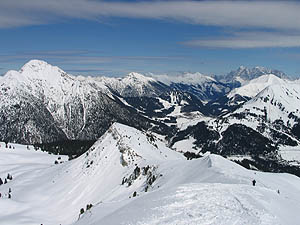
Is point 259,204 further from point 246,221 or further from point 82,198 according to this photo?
point 82,198

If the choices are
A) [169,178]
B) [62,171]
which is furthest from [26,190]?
[169,178]

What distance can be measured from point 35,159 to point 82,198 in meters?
90.6

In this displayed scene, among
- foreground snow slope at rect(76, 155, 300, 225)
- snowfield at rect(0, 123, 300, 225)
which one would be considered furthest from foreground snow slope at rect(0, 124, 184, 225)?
foreground snow slope at rect(76, 155, 300, 225)

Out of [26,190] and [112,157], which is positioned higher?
[112,157]

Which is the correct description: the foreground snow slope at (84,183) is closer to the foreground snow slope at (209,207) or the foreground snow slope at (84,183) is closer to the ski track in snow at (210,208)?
the foreground snow slope at (209,207)

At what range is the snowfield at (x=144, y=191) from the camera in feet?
81.9

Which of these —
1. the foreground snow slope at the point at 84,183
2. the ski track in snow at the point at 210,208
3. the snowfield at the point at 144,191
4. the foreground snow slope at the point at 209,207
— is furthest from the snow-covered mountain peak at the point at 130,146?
the ski track in snow at the point at 210,208

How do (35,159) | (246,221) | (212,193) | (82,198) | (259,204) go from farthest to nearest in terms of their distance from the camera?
1. (35,159)
2. (82,198)
3. (212,193)
4. (259,204)
5. (246,221)

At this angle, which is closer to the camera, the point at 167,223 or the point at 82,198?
the point at 167,223

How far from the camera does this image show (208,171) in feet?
135

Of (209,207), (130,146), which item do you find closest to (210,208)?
(209,207)

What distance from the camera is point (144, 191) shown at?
47.3 m

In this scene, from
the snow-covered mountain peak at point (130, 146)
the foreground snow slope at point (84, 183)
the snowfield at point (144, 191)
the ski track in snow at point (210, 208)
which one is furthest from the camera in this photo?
the snow-covered mountain peak at point (130, 146)

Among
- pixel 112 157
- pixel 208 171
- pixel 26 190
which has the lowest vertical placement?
pixel 26 190
